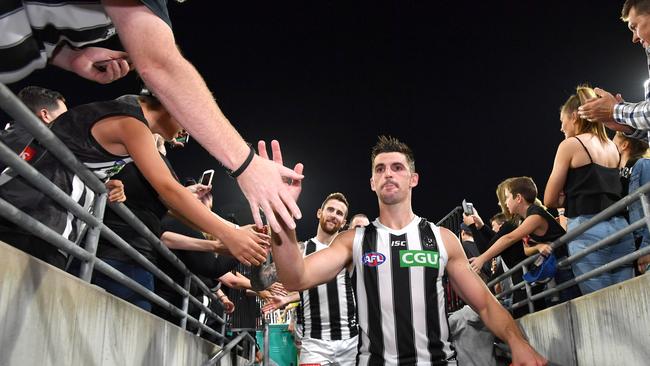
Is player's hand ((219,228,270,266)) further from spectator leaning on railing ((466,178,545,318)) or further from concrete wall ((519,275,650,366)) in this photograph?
spectator leaning on railing ((466,178,545,318))

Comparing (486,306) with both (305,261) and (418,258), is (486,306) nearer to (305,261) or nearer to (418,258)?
(418,258)

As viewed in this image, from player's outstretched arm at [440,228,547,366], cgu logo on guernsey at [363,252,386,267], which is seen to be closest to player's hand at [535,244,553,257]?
player's outstretched arm at [440,228,547,366]

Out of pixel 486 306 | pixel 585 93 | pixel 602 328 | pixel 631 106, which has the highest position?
pixel 585 93

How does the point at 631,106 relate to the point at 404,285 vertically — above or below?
above

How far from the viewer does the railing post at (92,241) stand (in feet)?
8.73

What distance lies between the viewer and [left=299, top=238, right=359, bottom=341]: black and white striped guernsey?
6266mm

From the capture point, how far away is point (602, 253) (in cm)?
425

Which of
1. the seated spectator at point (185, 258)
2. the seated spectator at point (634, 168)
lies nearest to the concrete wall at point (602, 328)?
the seated spectator at point (634, 168)

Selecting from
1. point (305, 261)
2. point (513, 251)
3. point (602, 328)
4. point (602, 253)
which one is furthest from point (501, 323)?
point (513, 251)

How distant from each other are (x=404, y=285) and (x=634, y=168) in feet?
6.66

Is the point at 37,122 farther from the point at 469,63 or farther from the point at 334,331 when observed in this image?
the point at 469,63

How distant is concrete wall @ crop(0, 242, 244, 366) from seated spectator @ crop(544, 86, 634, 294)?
333 cm

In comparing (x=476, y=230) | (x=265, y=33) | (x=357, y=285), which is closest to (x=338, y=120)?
(x=265, y=33)

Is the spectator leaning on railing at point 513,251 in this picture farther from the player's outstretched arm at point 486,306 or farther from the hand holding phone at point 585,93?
the player's outstretched arm at point 486,306
